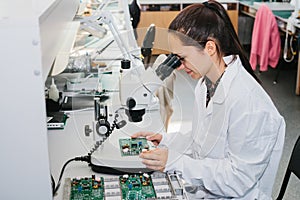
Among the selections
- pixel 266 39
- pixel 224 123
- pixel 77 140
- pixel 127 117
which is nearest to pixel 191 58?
pixel 224 123

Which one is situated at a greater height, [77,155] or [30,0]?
[30,0]

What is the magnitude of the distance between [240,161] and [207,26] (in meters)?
0.42

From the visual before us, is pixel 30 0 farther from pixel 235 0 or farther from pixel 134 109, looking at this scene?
pixel 235 0

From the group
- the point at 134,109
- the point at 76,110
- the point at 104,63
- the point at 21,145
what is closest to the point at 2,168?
the point at 21,145

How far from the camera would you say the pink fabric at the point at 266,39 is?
180 inches

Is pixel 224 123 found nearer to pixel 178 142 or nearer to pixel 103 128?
pixel 178 142

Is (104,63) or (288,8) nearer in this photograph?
(104,63)

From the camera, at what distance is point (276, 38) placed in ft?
15.0

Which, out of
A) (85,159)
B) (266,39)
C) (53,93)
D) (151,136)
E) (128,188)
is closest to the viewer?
(128,188)

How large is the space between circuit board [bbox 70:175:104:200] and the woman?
0.49ft

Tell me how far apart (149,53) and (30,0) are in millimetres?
709

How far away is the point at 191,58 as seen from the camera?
1354 millimetres

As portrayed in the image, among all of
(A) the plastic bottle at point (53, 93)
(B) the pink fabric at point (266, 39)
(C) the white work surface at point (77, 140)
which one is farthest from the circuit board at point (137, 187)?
(B) the pink fabric at point (266, 39)

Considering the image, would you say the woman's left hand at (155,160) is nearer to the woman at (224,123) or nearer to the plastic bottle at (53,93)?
the woman at (224,123)
